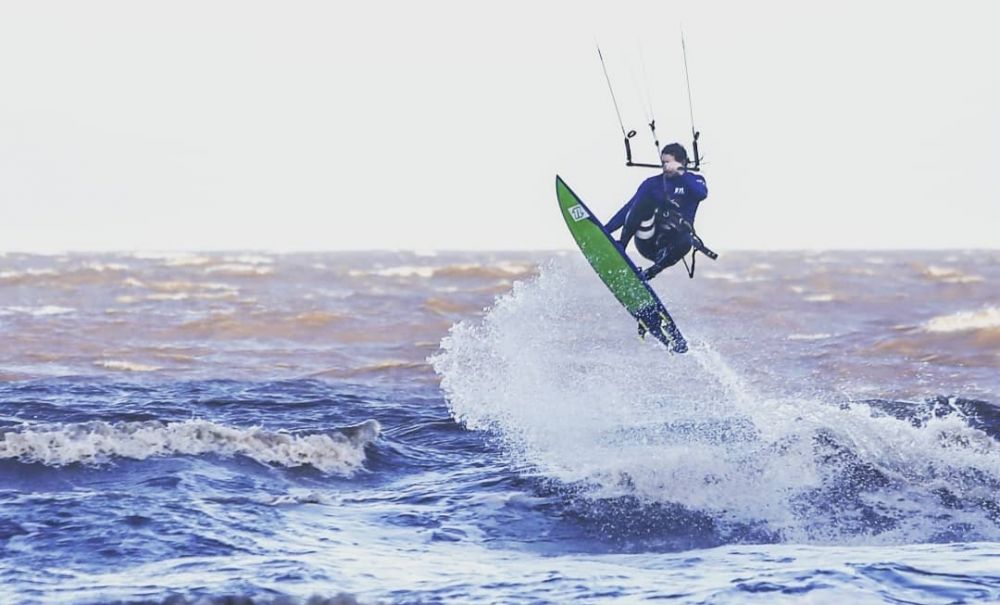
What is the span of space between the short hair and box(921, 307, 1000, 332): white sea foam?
62.5 feet

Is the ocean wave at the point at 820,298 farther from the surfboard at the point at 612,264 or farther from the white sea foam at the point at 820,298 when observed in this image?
the surfboard at the point at 612,264

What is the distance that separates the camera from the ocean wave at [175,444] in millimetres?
12523

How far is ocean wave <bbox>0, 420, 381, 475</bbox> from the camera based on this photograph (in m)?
12.5

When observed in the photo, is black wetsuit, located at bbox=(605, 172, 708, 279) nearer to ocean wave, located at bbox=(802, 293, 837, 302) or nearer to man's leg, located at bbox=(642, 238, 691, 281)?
man's leg, located at bbox=(642, 238, 691, 281)

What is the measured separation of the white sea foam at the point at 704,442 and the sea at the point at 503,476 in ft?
0.12

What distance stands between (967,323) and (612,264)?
20.8 meters

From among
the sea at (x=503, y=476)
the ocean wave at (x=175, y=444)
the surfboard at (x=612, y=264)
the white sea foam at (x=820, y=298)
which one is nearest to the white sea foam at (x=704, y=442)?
the sea at (x=503, y=476)

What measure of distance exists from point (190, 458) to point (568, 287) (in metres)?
4.82

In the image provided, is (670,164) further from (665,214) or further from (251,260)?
(251,260)

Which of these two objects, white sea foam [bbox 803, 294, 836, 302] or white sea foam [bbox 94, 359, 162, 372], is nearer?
white sea foam [bbox 94, 359, 162, 372]

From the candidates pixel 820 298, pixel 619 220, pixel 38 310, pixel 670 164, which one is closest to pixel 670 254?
pixel 619 220

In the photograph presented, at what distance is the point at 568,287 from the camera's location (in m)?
14.3

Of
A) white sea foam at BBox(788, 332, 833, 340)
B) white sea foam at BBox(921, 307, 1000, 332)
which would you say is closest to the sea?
white sea foam at BBox(921, 307, 1000, 332)

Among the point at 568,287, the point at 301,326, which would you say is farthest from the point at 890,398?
the point at 301,326
